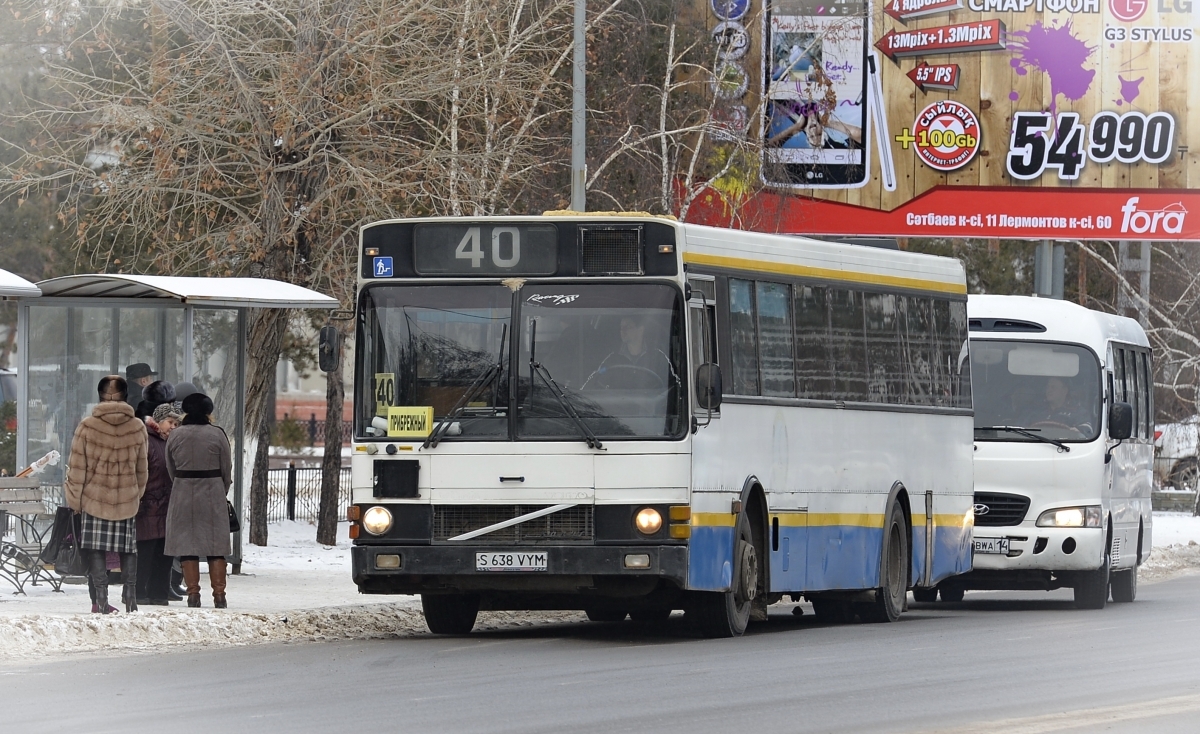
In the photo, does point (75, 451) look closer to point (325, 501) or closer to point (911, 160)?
point (325, 501)

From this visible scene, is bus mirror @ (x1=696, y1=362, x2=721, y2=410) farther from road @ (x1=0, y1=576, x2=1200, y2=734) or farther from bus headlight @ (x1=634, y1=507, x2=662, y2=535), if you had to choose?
road @ (x1=0, y1=576, x2=1200, y2=734)

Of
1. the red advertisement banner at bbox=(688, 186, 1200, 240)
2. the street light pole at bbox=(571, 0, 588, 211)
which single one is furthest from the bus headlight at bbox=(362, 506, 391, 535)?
the red advertisement banner at bbox=(688, 186, 1200, 240)

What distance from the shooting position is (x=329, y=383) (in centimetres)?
2736

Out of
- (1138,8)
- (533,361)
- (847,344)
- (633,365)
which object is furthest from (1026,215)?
(533,361)

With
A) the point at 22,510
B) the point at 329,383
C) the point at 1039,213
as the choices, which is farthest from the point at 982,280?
the point at 22,510

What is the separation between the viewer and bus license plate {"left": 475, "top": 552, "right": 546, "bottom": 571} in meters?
14.0

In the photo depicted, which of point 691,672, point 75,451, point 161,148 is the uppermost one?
point 161,148

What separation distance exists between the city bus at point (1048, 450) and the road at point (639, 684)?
142 inches

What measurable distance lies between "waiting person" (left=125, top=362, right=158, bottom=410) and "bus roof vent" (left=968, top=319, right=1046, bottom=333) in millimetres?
7997

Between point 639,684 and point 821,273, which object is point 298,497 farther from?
point 639,684

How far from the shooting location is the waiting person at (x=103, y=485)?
15.1m

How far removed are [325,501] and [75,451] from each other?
11.0 m

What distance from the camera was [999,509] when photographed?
2031 centimetres

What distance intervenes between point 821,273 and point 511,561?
3988 millimetres
